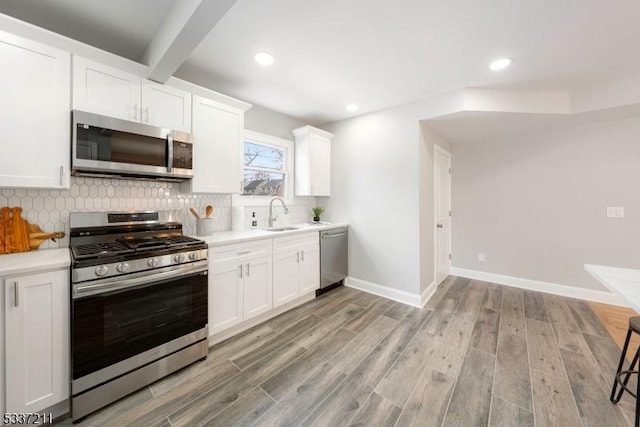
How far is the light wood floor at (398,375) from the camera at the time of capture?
1523mm

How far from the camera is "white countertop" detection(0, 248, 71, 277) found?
1.31m

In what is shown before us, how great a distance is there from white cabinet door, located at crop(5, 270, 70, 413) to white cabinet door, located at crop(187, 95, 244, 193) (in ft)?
4.00

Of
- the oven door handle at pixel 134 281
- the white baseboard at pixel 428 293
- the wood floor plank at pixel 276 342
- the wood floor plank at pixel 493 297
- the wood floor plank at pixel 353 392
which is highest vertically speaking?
the oven door handle at pixel 134 281

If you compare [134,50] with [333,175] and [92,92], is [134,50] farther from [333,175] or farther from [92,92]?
[333,175]

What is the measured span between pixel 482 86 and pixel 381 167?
142 cm

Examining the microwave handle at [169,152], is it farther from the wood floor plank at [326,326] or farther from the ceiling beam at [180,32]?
the wood floor plank at [326,326]

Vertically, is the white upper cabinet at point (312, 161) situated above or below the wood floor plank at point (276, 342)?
above

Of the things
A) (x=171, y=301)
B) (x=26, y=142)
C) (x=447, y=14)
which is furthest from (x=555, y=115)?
(x=26, y=142)

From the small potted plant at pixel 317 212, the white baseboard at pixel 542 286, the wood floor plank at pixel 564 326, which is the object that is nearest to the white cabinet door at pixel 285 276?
the small potted plant at pixel 317 212

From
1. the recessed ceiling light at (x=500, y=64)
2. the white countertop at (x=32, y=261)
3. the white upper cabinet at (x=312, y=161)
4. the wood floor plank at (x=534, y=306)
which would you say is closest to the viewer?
the white countertop at (x=32, y=261)

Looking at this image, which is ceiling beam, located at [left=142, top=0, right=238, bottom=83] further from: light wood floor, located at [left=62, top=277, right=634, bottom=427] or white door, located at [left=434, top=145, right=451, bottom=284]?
white door, located at [left=434, top=145, right=451, bottom=284]

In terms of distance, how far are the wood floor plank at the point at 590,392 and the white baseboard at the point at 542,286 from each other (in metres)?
1.80

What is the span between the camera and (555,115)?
114 inches

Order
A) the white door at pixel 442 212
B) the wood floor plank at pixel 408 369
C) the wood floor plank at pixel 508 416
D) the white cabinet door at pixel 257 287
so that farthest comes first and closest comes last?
the white door at pixel 442 212 → the white cabinet door at pixel 257 287 → the wood floor plank at pixel 408 369 → the wood floor plank at pixel 508 416
